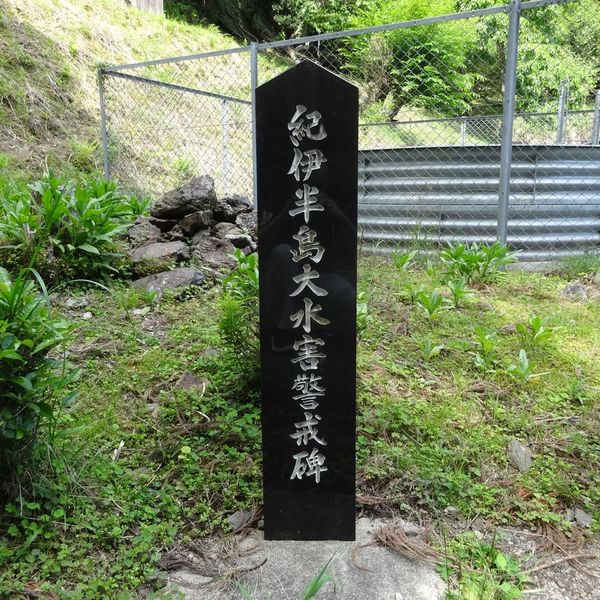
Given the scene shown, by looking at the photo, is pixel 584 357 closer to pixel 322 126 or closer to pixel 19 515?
pixel 322 126

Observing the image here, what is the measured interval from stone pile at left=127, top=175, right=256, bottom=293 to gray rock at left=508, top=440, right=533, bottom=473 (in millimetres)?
2537

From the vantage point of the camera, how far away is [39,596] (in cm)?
153

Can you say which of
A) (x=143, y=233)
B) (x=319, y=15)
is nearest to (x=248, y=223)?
(x=143, y=233)

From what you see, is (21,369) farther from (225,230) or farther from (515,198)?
(515,198)

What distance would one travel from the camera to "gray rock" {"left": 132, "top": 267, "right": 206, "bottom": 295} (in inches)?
152

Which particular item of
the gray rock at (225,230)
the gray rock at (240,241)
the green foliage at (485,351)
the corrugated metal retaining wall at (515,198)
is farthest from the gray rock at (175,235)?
the green foliage at (485,351)

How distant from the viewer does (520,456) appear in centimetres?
221

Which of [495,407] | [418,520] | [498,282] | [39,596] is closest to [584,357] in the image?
[495,407]

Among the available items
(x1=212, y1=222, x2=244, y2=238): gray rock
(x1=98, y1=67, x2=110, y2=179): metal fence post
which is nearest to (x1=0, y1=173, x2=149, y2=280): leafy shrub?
(x1=212, y1=222, x2=244, y2=238): gray rock

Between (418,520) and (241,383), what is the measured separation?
3.27 feet

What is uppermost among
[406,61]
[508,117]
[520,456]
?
[406,61]

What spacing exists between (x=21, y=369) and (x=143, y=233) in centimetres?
296

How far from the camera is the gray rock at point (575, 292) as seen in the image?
378cm

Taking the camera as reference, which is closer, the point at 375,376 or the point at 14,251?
the point at 375,376
